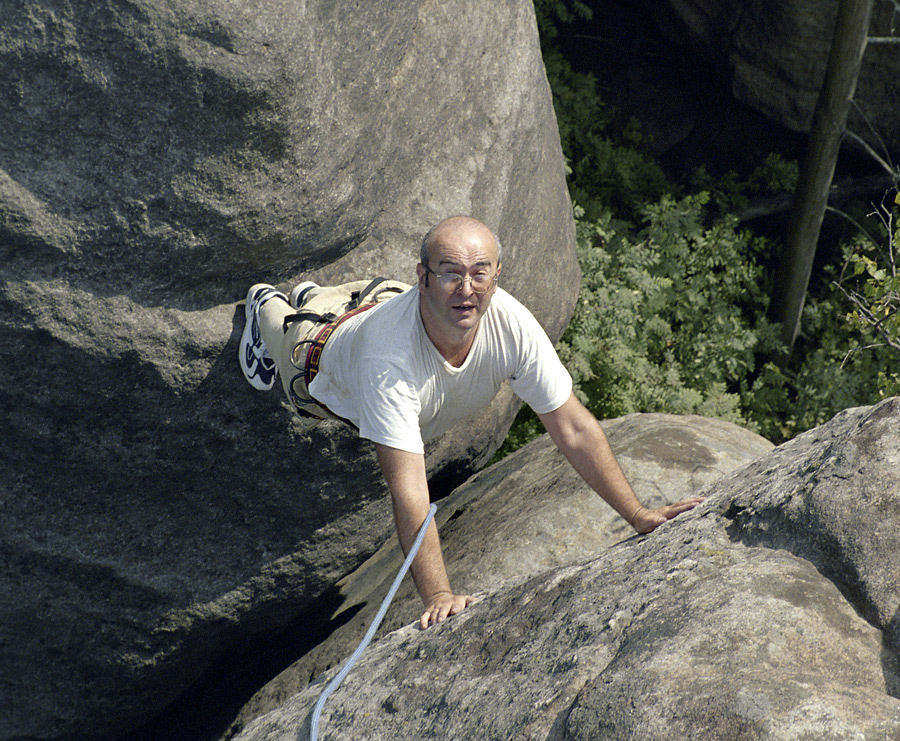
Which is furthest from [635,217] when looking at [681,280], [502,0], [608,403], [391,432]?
[391,432]

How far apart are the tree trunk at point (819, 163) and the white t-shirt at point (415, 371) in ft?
18.3

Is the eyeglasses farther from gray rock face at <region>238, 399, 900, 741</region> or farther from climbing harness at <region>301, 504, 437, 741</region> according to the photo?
gray rock face at <region>238, 399, 900, 741</region>

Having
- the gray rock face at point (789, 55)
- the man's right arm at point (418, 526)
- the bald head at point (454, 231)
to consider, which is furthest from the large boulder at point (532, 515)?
the gray rock face at point (789, 55)

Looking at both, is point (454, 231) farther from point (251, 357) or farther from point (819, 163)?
point (819, 163)

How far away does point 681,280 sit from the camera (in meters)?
8.28

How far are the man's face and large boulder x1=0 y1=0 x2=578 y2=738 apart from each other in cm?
99

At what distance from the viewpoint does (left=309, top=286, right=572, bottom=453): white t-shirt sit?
3307 millimetres

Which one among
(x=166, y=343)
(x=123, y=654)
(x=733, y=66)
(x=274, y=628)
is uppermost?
(x=166, y=343)

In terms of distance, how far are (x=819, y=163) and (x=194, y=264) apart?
6468mm

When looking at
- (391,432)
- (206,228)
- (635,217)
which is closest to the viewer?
(391,432)

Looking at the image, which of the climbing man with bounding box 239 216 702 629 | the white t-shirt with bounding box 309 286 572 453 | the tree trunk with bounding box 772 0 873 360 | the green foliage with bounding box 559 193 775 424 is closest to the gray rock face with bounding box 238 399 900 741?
the climbing man with bounding box 239 216 702 629

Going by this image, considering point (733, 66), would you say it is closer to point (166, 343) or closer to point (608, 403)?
point (608, 403)

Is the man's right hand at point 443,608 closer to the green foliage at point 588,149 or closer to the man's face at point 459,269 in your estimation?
the man's face at point 459,269

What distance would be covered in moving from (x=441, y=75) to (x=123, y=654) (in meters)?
3.75
